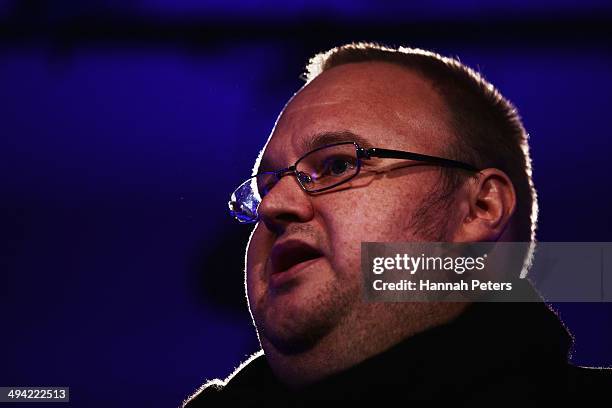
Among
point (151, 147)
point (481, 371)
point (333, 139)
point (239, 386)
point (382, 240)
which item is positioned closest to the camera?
point (481, 371)

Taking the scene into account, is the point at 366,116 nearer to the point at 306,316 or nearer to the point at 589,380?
the point at 306,316

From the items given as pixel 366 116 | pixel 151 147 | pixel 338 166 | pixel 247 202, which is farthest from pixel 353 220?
pixel 151 147

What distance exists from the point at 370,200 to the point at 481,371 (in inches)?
14.0

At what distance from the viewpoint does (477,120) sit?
137 cm

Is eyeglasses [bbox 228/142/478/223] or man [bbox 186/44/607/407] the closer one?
man [bbox 186/44/607/407]

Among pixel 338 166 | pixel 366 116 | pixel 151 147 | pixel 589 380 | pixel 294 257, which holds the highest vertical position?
pixel 151 147

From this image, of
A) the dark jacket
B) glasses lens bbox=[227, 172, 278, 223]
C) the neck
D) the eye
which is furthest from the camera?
glasses lens bbox=[227, 172, 278, 223]

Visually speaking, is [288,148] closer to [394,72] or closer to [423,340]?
[394,72]

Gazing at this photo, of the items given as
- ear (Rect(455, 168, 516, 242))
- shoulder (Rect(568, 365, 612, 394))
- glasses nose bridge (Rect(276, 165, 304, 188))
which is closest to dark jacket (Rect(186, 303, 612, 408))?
shoulder (Rect(568, 365, 612, 394))

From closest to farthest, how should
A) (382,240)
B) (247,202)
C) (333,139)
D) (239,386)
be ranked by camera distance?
(382,240), (333,139), (239,386), (247,202)

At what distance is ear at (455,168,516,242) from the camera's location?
1.23 metres

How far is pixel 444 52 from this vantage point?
179cm

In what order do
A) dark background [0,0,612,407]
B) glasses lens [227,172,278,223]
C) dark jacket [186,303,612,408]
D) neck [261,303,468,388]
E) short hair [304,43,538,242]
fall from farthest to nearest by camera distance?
dark background [0,0,612,407]
glasses lens [227,172,278,223]
short hair [304,43,538,242]
neck [261,303,468,388]
dark jacket [186,303,612,408]

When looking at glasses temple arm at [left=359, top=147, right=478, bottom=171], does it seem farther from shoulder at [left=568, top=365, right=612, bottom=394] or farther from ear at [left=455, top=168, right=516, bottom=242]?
shoulder at [left=568, top=365, right=612, bottom=394]
